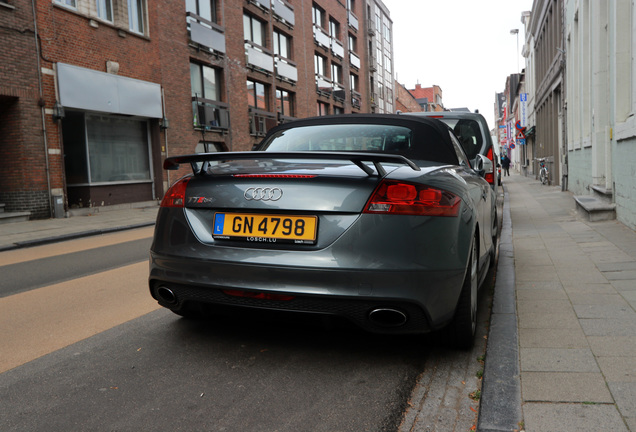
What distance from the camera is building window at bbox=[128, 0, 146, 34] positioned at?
1831 centimetres

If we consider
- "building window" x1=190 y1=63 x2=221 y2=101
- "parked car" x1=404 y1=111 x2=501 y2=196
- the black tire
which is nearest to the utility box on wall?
"building window" x1=190 y1=63 x2=221 y2=101

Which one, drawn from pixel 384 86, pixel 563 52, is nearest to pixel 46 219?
pixel 563 52

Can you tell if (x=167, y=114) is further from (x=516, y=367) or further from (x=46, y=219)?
(x=516, y=367)

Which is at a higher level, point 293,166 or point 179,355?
point 293,166

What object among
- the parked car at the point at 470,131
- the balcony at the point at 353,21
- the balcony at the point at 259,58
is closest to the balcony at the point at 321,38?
the balcony at the point at 353,21

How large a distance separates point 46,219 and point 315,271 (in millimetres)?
13633

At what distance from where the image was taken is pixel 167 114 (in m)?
19.9

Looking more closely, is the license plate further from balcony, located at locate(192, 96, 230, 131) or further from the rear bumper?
balcony, located at locate(192, 96, 230, 131)

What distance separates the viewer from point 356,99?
43.0 meters

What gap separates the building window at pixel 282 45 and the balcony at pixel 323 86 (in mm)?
3778

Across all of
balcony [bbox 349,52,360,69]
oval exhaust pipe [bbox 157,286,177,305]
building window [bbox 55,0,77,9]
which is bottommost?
oval exhaust pipe [bbox 157,286,177,305]

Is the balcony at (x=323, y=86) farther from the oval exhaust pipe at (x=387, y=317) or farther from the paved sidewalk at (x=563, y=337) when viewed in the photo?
the oval exhaust pipe at (x=387, y=317)

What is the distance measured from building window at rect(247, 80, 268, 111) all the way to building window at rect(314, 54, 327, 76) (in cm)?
807

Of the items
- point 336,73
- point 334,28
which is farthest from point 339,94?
point 334,28
